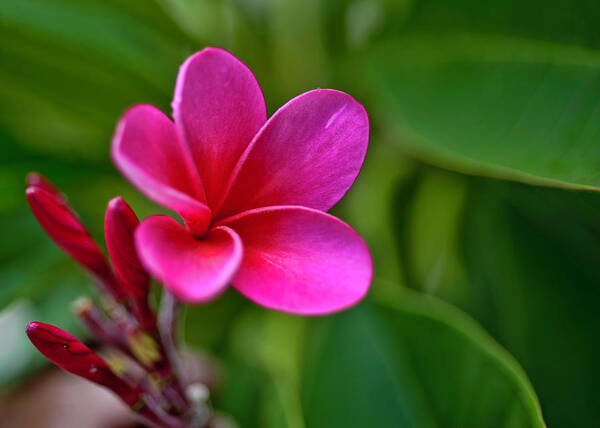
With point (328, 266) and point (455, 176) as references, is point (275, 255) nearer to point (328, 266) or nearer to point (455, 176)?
point (328, 266)

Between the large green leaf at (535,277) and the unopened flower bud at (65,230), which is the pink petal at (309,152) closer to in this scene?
the unopened flower bud at (65,230)

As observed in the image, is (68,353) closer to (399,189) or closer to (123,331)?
(123,331)

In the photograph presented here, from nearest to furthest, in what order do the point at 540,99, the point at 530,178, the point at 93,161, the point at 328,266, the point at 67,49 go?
1. the point at 328,266
2. the point at 530,178
3. the point at 540,99
4. the point at 67,49
5. the point at 93,161

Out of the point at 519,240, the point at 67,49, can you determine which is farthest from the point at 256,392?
the point at 67,49

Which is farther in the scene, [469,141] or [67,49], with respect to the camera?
[67,49]

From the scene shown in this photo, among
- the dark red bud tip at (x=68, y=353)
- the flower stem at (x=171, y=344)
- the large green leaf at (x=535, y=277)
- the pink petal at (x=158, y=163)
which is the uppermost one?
the pink petal at (x=158, y=163)

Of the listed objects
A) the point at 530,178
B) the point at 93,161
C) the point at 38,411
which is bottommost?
the point at 38,411

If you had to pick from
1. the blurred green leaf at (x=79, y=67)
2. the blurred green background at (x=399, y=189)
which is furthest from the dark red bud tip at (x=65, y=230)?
the blurred green leaf at (x=79, y=67)
